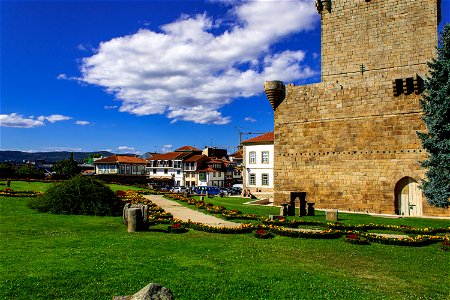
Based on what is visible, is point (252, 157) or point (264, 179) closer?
point (264, 179)

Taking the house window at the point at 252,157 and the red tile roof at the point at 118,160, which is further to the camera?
the red tile roof at the point at 118,160

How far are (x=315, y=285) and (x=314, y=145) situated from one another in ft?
68.0

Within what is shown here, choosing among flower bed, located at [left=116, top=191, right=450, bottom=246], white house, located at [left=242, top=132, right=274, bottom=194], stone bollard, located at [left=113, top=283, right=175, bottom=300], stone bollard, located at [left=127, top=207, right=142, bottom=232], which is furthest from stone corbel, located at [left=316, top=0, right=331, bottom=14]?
stone bollard, located at [left=113, top=283, right=175, bottom=300]

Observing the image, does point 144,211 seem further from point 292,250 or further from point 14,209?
point 14,209

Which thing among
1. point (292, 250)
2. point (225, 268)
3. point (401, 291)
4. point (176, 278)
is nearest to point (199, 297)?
point (176, 278)

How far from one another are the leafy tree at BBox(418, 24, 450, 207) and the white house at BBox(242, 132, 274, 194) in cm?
2867

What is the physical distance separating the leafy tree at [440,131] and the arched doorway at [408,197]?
12.3 feet

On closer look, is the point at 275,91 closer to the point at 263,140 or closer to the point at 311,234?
the point at 311,234

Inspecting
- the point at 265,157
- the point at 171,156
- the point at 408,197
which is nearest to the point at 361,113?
the point at 408,197

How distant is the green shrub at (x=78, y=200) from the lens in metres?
20.2

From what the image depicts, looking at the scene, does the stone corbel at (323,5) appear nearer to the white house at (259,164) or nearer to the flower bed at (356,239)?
the flower bed at (356,239)

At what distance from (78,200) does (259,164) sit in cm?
3246

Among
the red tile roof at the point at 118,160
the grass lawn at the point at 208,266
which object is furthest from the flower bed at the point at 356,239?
the red tile roof at the point at 118,160

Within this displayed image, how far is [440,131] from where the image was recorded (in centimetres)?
2033
